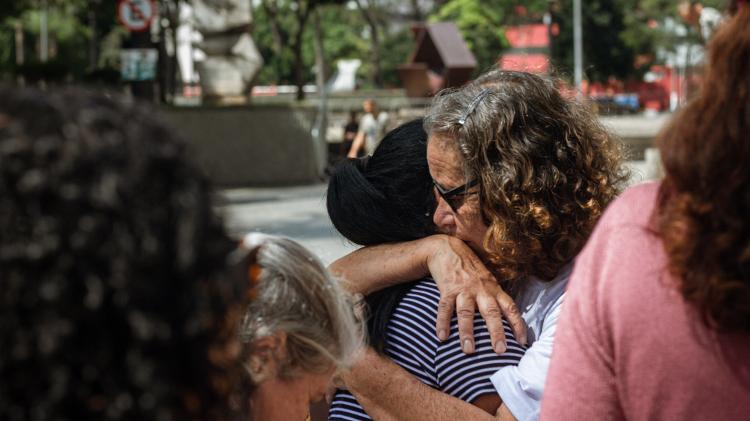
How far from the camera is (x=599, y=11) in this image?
81812mm

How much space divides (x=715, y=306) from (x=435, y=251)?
1.11 metres

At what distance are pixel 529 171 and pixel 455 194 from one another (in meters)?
0.17

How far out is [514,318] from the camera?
7.63ft

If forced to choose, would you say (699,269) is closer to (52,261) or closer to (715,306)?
(715,306)

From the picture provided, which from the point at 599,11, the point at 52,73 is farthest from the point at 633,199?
the point at 599,11

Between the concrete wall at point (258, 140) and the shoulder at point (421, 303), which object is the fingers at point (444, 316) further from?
the concrete wall at point (258, 140)

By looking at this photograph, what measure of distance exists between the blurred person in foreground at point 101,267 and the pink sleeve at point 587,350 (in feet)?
1.91

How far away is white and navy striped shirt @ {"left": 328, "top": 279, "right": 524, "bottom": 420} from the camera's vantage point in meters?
2.27

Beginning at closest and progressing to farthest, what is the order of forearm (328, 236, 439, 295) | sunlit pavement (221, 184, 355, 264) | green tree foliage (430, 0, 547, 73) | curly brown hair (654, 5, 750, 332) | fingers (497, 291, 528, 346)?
curly brown hair (654, 5, 750, 332), fingers (497, 291, 528, 346), forearm (328, 236, 439, 295), sunlit pavement (221, 184, 355, 264), green tree foliage (430, 0, 547, 73)

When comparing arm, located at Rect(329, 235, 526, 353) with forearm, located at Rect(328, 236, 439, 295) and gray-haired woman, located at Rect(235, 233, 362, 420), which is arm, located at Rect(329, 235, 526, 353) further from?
gray-haired woman, located at Rect(235, 233, 362, 420)

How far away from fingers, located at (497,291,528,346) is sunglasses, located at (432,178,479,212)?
0.24 meters

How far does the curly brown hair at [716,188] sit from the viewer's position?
1318mm

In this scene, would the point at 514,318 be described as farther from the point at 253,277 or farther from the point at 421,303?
the point at 253,277

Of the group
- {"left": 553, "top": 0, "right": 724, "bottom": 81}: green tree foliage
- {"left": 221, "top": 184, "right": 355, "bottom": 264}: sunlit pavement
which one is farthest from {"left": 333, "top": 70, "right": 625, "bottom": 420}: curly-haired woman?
{"left": 553, "top": 0, "right": 724, "bottom": 81}: green tree foliage
